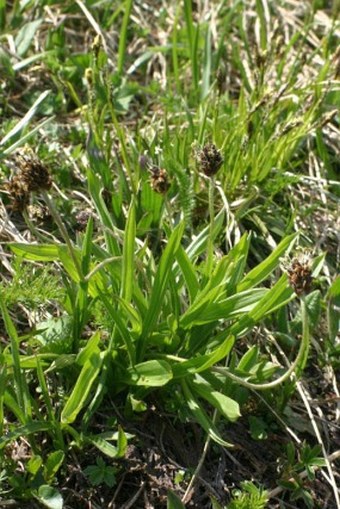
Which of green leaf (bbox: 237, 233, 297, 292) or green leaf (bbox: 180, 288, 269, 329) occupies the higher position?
green leaf (bbox: 237, 233, 297, 292)

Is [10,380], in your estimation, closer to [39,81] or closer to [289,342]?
[289,342]

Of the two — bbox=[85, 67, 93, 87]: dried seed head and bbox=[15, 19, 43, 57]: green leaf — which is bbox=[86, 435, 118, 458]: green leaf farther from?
bbox=[15, 19, 43, 57]: green leaf

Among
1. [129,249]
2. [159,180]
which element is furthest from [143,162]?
[129,249]

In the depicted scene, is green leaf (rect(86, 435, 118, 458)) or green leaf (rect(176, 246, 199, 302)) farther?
green leaf (rect(176, 246, 199, 302))

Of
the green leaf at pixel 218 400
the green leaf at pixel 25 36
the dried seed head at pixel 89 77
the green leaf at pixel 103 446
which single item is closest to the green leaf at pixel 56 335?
the green leaf at pixel 103 446

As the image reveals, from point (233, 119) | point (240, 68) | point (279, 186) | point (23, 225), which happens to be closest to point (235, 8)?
point (240, 68)

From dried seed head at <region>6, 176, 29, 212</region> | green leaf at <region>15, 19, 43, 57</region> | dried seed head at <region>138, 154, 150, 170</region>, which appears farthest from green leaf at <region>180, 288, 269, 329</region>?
green leaf at <region>15, 19, 43, 57</region>
